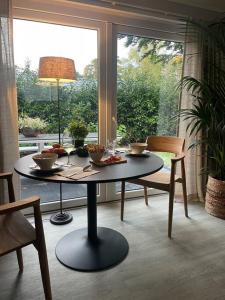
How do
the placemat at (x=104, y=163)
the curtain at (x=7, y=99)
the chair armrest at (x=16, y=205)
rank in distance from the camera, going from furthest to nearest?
1. the curtain at (x=7, y=99)
2. the placemat at (x=104, y=163)
3. the chair armrest at (x=16, y=205)

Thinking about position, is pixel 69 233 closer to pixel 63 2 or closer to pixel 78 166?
pixel 78 166

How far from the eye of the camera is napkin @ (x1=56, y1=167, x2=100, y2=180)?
1514mm

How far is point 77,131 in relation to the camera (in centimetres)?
206

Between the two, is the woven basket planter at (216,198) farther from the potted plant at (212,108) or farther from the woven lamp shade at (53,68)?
the woven lamp shade at (53,68)

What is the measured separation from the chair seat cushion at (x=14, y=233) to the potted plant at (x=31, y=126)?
116 cm

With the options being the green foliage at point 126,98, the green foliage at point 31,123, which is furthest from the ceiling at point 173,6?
the green foliage at point 31,123

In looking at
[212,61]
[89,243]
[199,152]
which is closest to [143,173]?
[89,243]

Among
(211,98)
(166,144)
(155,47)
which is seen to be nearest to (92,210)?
(166,144)

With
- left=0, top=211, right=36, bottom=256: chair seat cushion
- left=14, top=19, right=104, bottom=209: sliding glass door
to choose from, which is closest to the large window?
left=14, top=19, right=104, bottom=209: sliding glass door

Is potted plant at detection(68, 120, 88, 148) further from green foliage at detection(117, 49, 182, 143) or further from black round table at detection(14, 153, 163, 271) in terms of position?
green foliage at detection(117, 49, 182, 143)

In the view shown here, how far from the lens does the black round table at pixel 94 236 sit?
1.58m

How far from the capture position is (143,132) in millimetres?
3068

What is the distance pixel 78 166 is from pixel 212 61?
2056 mm

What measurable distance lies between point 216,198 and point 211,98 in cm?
103
